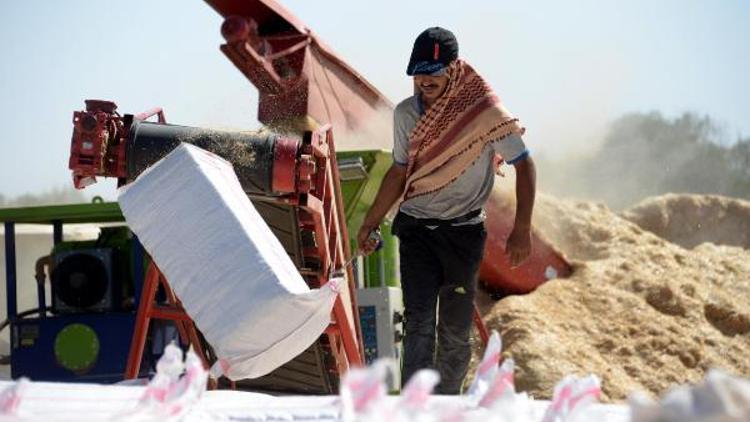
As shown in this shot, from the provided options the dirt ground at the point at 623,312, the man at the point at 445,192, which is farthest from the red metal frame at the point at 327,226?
the dirt ground at the point at 623,312

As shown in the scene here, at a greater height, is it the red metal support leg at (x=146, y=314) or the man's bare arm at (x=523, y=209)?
the man's bare arm at (x=523, y=209)

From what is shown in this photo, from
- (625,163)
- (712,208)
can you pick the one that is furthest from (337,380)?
(625,163)

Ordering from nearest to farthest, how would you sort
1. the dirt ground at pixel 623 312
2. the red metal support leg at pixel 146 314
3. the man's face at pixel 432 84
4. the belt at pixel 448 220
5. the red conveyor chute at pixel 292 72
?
A: the red metal support leg at pixel 146 314 → the man's face at pixel 432 84 → the belt at pixel 448 220 → the dirt ground at pixel 623 312 → the red conveyor chute at pixel 292 72

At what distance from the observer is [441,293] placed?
186 inches

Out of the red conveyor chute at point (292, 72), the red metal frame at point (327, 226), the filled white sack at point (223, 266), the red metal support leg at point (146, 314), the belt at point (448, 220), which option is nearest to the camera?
the filled white sack at point (223, 266)

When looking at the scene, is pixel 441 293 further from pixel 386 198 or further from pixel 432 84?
pixel 432 84

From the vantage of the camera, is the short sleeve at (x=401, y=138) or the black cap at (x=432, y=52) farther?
the short sleeve at (x=401, y=138)

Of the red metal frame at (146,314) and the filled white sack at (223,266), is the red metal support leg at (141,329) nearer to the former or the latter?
the red metal frame at (146,314)

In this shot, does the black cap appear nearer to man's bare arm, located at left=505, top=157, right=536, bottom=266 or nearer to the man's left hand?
man's bare arm, located at left=505, top=157, right=536, bottom=266

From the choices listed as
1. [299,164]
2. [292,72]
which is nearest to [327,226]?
[299,164]

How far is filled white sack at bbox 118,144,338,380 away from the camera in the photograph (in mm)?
3006

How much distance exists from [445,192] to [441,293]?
442mm

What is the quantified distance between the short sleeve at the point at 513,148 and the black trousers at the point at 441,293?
37 cm

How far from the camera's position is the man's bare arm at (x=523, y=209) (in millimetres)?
4523
